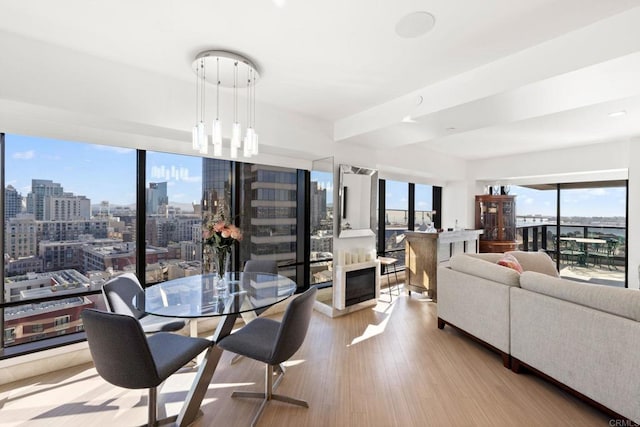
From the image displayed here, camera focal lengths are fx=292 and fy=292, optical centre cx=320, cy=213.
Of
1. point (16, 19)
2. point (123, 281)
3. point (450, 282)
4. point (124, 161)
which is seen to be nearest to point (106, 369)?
point (123, 281)

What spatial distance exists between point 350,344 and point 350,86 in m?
2.65

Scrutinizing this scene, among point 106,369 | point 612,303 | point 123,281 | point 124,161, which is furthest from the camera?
point 124,161

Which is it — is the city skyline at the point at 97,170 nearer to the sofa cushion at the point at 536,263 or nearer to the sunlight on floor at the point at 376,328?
the sunlight on floor at the point at 376,328

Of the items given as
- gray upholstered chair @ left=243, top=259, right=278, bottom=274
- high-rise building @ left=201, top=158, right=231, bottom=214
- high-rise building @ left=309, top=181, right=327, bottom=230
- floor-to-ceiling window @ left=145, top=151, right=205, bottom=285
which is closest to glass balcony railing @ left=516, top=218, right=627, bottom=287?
high-rise building @ left=309, top=181, right=327, bottom=230

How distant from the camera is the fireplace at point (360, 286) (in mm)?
4020

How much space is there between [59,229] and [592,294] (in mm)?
4402

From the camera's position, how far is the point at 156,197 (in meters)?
3.16

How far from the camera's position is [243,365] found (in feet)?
8.87

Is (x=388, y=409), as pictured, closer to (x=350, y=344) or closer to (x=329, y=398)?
(x=329, y=398)

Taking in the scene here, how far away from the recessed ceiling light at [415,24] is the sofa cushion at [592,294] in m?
2.16

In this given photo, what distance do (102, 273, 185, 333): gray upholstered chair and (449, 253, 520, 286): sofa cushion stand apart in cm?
294

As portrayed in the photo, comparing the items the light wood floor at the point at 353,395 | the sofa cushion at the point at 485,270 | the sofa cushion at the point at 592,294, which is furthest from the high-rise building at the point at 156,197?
the sofa cushion at the point at 592,294

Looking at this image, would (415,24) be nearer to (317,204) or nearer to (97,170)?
(317,204)

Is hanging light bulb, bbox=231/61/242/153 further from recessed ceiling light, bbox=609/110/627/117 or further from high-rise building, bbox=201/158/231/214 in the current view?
recessed ceiling light, bbox=609/110/627/117
